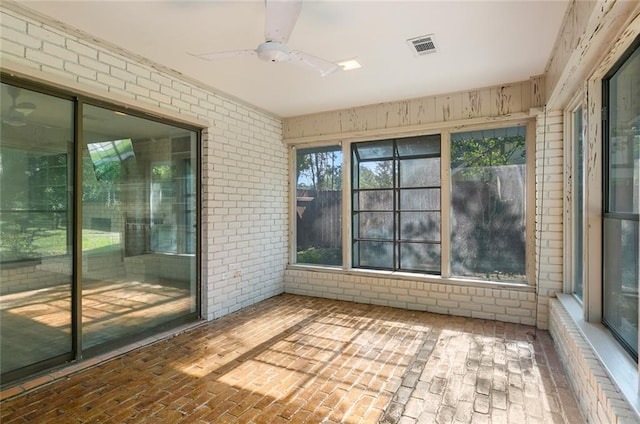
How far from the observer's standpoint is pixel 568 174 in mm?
3387

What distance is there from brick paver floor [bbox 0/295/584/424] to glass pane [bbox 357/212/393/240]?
138 cm

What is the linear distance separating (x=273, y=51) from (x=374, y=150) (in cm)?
283

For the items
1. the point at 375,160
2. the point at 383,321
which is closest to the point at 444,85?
the point at 375,160

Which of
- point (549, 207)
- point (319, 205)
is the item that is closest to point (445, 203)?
point (549, 207)

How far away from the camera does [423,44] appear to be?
2.88m

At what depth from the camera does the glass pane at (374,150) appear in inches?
185

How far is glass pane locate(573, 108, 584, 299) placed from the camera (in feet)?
10.3

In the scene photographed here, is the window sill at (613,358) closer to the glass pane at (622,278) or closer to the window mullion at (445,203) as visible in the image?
the glass pane at (622,278)

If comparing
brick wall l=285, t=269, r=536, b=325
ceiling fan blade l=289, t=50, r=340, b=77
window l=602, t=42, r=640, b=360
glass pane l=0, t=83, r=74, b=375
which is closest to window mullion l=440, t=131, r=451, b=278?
brick wall l=285, t=269, r=536, b=325

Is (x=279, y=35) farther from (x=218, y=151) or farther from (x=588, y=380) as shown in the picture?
(x=588, y=380)

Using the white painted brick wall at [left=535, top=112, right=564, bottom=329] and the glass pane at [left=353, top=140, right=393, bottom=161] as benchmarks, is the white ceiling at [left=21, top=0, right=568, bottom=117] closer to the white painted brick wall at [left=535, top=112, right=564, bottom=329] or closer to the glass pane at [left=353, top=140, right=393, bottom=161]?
the white painted brick wall at [left=535, top=112, right=564, bottom=329]

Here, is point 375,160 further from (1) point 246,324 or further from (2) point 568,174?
(1) point 246,324

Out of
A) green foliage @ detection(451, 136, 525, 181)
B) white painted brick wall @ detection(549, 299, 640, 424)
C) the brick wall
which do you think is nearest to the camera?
white painted brick wall @ detection(549, 299, 640, 424)

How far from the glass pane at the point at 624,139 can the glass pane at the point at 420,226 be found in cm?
212
